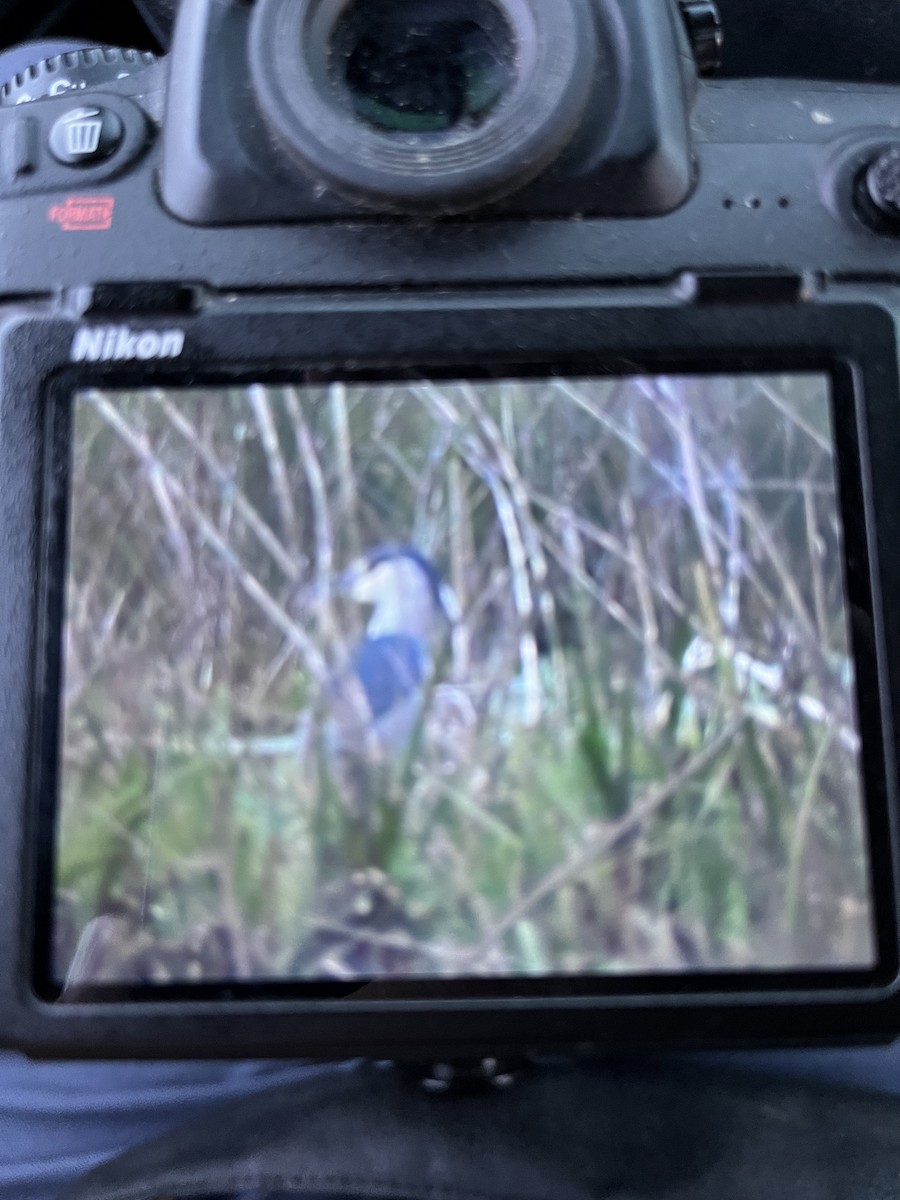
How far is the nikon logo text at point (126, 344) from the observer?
0.46 metres

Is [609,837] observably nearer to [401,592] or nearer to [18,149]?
[401,592]

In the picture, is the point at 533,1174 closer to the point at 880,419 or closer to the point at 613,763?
the point at 613,763

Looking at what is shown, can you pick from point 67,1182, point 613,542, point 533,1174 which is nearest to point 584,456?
point 613,542

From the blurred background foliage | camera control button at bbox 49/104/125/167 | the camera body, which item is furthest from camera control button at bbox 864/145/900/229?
camera control button at bbox 49/104/125/167

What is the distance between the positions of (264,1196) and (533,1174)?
4.9 inches

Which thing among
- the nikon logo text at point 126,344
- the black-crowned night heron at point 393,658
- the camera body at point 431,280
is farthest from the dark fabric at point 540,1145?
the nikon logo text at point 126,344

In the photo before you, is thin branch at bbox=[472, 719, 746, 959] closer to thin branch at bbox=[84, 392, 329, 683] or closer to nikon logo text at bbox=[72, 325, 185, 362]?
thin branch at bbox=[84, 392, 329, 683]

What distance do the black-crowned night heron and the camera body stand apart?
0.09m

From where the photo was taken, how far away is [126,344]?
0.46 meters

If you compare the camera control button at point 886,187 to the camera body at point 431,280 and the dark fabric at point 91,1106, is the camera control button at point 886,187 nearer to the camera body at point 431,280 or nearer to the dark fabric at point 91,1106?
the camera body at point 431,280

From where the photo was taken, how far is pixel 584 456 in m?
0.45

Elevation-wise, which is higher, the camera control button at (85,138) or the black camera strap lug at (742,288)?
the camera control button at (85,138)

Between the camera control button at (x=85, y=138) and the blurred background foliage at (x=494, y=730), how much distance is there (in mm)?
167

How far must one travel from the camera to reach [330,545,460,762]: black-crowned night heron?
0.44m
